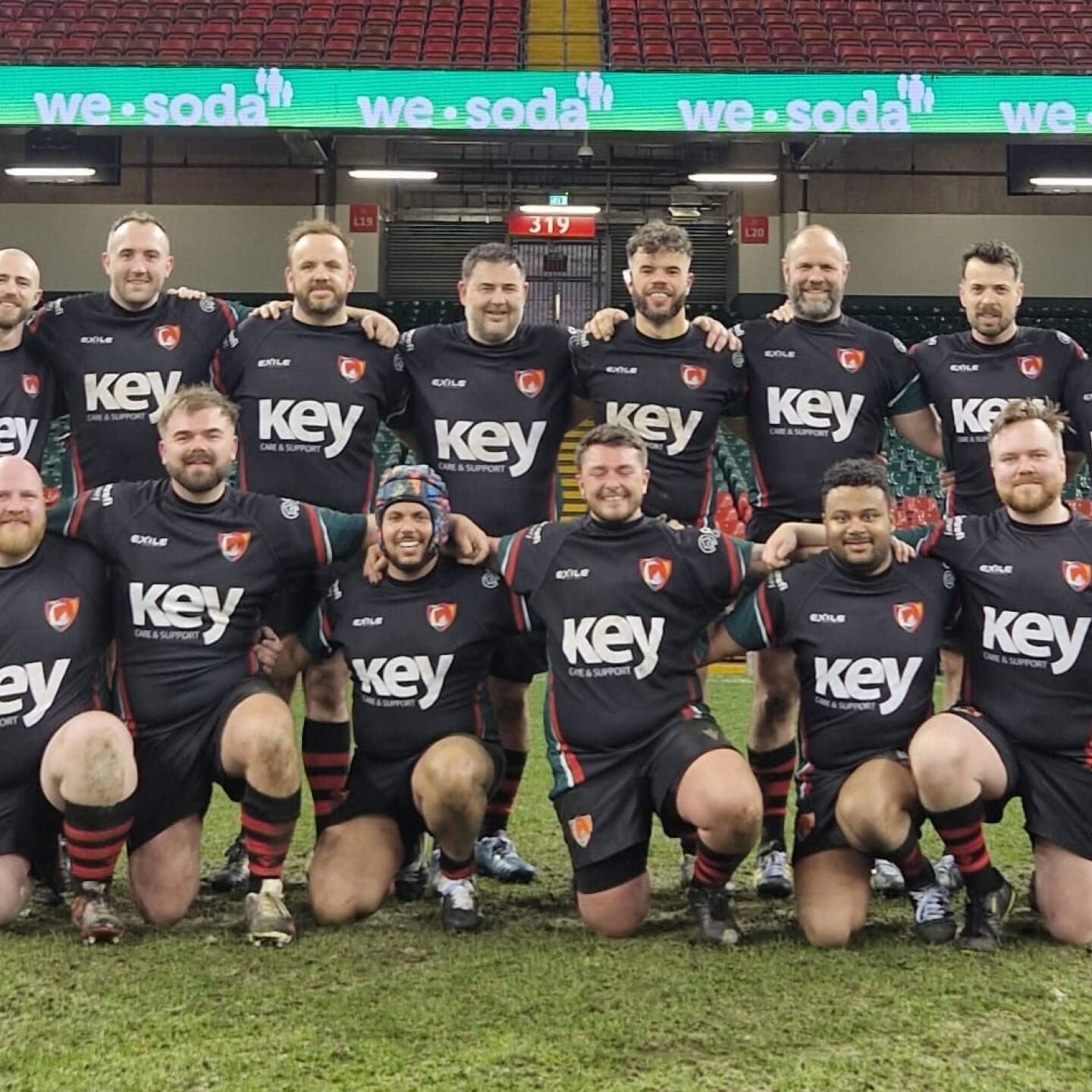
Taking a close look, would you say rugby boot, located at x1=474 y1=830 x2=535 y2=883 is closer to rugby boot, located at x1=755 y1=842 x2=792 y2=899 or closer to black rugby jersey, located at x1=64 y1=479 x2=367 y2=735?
rugby boot, located at x1=755 y1=842 x2=792 y2=899

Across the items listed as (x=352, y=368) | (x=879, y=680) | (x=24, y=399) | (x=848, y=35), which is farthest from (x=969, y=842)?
(x=848, y=35)

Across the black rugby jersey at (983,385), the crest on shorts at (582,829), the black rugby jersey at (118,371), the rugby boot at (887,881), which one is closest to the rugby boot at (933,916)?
the rugby boot at (887,881)

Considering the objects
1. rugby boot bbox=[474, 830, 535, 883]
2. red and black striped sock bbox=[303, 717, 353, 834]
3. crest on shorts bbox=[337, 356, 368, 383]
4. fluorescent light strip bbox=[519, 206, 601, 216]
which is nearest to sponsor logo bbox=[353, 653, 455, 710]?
red and black striped sock bbox=[303, 717, 353, 834]

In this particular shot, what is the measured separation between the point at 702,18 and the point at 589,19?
137cm

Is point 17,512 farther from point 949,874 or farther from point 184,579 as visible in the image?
point 949,874

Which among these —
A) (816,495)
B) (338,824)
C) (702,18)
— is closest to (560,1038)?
(338,824)

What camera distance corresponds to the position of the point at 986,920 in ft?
10.7

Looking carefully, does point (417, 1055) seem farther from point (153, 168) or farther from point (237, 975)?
point (153, 168)

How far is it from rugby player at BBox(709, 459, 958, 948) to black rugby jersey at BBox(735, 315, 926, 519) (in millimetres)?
602

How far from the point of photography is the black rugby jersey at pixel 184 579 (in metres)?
3.52

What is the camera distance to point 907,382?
4.29m

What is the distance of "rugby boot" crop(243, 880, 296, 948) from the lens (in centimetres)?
325

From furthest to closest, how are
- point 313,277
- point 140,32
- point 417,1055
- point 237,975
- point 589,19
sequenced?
1. point 589,19
2. point 140,32
3. point 313,277
4. point 237,975
5. point 417,1055

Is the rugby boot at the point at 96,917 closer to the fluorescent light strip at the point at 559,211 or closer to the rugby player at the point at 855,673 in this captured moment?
the rugby player at the point at 855,673
